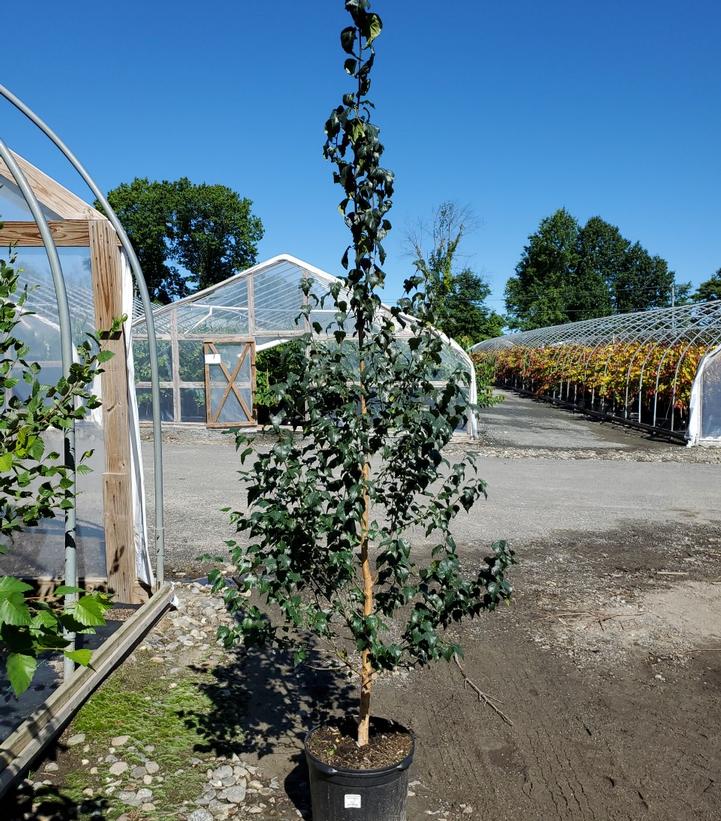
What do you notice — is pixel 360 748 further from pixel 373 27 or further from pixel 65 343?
pixel 373 27

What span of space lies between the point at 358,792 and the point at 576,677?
2273 mm

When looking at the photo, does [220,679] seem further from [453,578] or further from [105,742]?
[453,578]

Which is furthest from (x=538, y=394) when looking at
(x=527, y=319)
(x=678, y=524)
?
(x=527, y=319)

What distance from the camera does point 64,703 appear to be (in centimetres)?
367

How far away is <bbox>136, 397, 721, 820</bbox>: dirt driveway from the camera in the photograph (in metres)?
3.41

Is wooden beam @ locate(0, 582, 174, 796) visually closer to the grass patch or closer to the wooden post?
the grass patch

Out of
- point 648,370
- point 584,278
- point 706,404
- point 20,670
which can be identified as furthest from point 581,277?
point 20,670

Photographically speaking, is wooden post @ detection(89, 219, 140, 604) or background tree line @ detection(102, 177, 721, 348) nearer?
wooden post @ detection(89, 219, 140, 604)

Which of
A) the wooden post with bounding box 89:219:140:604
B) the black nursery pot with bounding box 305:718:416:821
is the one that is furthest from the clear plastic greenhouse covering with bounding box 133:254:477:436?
the black nursery pot with bounding box 305:718:416:821

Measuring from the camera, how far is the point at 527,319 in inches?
2549

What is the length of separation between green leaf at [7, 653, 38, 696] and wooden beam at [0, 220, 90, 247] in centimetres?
433

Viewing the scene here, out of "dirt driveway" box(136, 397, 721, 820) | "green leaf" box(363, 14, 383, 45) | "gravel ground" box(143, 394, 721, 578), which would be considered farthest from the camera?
"gravel ground" box(143, 394, 721, 578)

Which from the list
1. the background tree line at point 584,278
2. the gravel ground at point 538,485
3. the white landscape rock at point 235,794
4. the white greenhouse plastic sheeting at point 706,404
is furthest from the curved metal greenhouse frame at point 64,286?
the background tree line at point 584,278

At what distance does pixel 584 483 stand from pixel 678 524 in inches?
105
